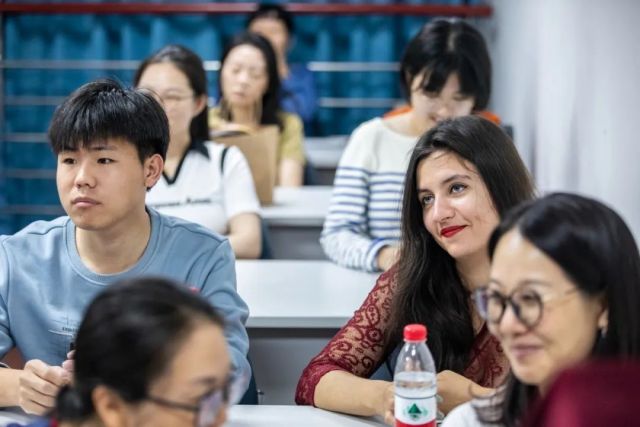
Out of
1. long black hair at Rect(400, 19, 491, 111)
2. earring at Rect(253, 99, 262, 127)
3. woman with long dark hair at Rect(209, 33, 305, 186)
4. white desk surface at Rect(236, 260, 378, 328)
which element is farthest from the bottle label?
earring at Rect(253, 99, 262, 127)

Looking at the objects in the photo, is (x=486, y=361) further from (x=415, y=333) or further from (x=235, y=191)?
(x=235, y=191)

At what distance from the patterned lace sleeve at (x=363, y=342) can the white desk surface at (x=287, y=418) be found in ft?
0.45

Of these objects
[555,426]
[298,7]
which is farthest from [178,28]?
[555,426]

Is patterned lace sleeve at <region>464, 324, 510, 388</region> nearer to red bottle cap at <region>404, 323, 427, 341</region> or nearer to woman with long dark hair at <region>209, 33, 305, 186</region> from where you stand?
red bottle cap at <region>404, 323, 427, 341</region>

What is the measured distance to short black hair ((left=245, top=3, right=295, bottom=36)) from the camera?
529 centimetres

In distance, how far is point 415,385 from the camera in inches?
62.9

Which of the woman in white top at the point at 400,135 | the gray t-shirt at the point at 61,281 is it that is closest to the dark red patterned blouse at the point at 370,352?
the gray t-shirt at the point at 61,281

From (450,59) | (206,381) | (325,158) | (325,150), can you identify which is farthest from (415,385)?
(325,150)

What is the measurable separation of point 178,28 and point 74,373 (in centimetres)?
465

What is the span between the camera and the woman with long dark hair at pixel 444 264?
1.92m

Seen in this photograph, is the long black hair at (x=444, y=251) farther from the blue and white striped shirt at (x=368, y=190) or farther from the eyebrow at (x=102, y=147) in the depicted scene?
the blue and white striped shirt at (x=368, y=190)

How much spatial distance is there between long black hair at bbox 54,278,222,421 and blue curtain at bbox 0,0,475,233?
14.8 feet

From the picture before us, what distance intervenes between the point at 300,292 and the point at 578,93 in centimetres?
117

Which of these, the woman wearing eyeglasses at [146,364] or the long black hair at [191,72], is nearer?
the woman wearing eyeglasses at [146,364]
